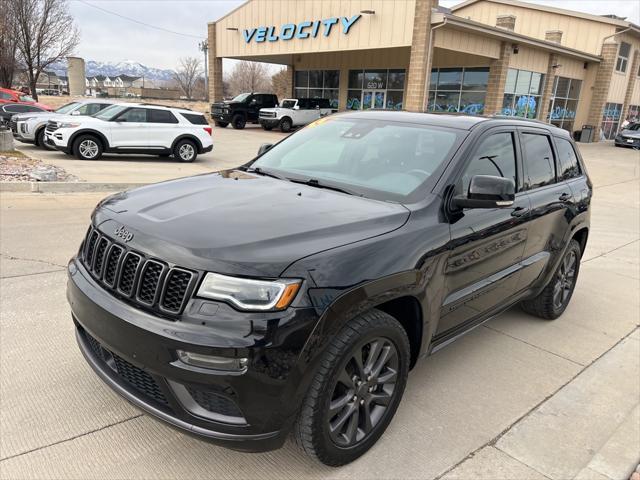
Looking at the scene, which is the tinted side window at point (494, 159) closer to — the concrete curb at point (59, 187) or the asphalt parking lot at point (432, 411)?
the asphalt parking lot at point (432, 411)

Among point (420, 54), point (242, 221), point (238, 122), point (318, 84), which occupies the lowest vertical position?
point (238, 122)

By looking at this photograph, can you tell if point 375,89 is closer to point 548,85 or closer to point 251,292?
point 548,85

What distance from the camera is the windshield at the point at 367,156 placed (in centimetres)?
319

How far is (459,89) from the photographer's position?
1041 inches

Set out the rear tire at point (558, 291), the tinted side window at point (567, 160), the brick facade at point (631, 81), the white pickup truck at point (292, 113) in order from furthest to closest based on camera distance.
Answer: the brick facade at point (631, 81) < the white pickup truck at point (292, 113) < the rear tire at point (558, 291) < the tinted side window at point (567, 160)

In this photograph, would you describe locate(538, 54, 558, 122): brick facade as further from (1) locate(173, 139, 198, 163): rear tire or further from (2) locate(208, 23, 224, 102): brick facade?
(1) locate(173, 139, 198, 163): rear tire

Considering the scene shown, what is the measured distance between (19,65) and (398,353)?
30.9m

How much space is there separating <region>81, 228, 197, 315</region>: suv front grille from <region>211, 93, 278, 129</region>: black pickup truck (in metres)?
25.8

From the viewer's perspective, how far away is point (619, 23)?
2923 cm

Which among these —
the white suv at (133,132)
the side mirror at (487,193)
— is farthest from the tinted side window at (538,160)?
the white suv at (133,132)

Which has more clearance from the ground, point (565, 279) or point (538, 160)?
point (538, 160)

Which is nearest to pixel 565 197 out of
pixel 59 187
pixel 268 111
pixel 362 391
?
pixel 362 391

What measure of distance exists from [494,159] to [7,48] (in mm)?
26957

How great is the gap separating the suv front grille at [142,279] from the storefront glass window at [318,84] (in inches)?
1124
